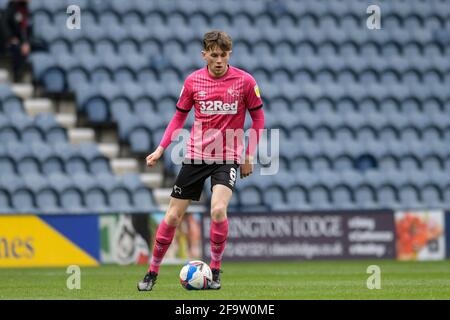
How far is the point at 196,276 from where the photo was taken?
8781 millimetres

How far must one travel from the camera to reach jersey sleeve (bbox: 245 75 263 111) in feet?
29.2

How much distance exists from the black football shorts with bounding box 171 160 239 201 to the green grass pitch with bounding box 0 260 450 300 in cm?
85

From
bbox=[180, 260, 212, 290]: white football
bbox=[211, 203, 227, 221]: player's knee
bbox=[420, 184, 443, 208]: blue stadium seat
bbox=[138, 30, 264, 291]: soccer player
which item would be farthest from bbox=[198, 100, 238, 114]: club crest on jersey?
bbox=[420, 184, 443, 208]: blue stadium seat

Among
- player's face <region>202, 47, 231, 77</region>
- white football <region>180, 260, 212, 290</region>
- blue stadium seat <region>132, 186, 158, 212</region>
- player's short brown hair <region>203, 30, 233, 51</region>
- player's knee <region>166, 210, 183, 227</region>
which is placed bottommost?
blue stadium seat <region>132, 186, 158, 212</region>

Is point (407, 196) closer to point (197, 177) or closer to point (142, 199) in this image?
point (142, 199)

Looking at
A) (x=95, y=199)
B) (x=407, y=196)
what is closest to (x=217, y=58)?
(x=95, y=199)

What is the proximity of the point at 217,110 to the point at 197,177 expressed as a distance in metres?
0.61

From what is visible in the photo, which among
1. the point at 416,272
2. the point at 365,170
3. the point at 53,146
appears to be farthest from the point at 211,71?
the point at 365,170

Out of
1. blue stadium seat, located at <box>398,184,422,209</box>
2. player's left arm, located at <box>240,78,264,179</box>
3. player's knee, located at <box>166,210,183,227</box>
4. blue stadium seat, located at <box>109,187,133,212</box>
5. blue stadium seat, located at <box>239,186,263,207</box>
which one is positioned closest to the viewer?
player's knee, located at <box>166,210,183,227</box>

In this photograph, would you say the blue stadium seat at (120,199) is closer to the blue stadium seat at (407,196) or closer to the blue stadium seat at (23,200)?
the blue stadium seat at (23,200)

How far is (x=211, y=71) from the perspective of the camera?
8.80 meters

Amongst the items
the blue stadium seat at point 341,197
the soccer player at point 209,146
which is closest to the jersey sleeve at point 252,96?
the soccer player at point 209,146

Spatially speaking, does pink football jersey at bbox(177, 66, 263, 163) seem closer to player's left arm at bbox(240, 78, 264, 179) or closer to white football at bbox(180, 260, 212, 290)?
player's left arm at bbox(240, 78, 264, 179)

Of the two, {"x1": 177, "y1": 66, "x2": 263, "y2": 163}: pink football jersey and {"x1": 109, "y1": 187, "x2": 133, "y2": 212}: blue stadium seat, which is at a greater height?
{"x1": 177, "y1": 66, "x2": 263, "y2": 163}: pink football jersey
